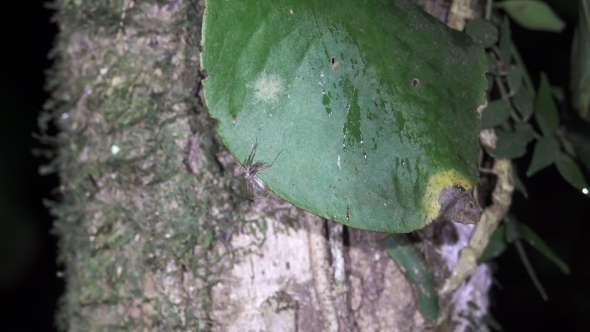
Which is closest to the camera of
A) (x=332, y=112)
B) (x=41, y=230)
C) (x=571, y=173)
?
(x=332, y=112)

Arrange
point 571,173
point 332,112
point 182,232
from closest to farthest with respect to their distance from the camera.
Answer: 1. point 332,112
2. point 182,232
3. point 571,173

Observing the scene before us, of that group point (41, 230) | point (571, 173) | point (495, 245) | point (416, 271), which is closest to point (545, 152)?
point (571, 173)

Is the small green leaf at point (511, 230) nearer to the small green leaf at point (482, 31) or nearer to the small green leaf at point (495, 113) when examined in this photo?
the small green leaf at point (495, 113)

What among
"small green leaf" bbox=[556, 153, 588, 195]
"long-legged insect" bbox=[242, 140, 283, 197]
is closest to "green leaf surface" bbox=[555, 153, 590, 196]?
"small green leaf" bbox=[556, 153, 588, 195]

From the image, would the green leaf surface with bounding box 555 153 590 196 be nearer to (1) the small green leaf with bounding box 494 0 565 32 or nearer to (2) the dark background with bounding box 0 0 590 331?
(1) the small green leaf with bounding box 494 0 565 32

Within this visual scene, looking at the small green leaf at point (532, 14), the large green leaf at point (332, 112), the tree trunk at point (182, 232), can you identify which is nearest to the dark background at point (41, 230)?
the small green leaf at point (532, 14)

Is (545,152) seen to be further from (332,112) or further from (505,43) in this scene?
(332,112)

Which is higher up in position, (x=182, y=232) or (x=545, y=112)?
(x=545, y=112)

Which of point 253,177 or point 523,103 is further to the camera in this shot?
point 523,103
